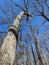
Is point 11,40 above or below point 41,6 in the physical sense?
above

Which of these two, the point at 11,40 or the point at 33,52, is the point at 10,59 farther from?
the point at 33,52

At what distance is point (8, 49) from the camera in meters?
2.21

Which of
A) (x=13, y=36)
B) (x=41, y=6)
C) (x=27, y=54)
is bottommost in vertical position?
(x=27, y=54)

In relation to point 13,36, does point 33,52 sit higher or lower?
lower

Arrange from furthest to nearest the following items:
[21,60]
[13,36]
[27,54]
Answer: [27,54] < [21,60] < [13,36]

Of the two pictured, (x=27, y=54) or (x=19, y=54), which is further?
(x=27, y=54)

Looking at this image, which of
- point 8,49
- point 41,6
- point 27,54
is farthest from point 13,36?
point 27,54

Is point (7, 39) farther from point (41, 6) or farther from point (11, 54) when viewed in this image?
point (41, 6)

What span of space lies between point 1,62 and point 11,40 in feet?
2.37

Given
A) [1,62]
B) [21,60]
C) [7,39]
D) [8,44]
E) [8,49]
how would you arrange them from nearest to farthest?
[1,62], [8,49], [8,44], [7,39], [21,60]

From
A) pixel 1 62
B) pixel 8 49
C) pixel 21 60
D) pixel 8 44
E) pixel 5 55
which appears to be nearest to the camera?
pixel 1 62

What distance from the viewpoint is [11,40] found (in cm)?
259

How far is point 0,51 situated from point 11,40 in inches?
20.0

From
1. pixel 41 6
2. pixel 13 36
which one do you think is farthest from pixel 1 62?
pixel 41 6
